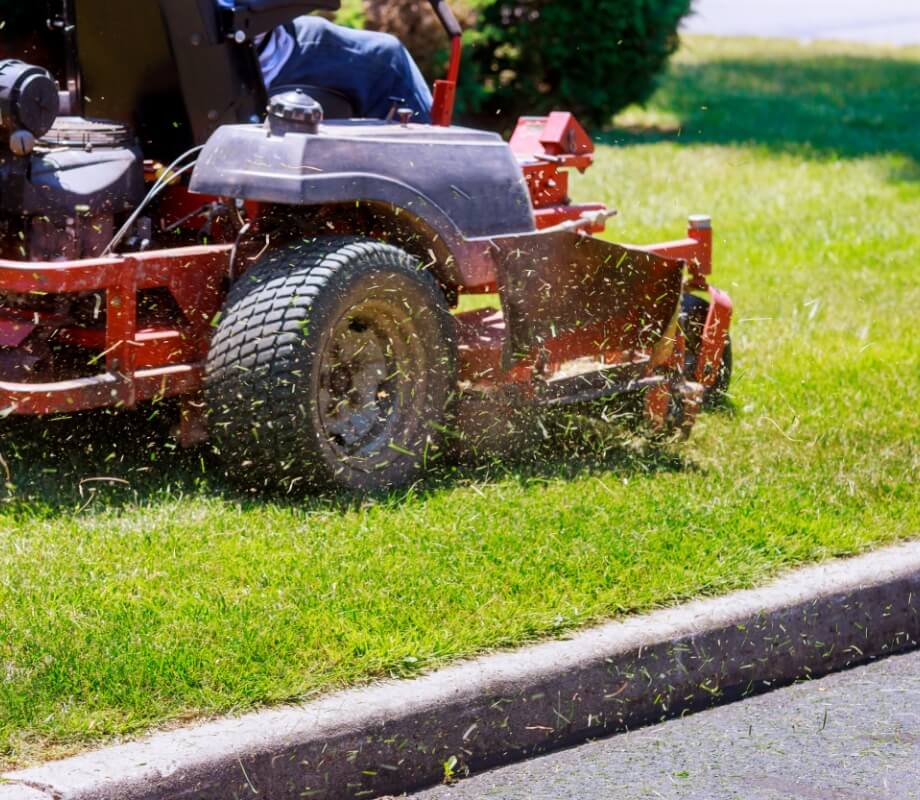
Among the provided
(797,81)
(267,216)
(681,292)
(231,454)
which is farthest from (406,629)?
(797,81)

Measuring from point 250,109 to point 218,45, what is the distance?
0.27m

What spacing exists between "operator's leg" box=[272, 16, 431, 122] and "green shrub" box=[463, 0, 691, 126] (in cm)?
652

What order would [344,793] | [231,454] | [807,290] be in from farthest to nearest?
[807,290] < [231,454] < [344,793]

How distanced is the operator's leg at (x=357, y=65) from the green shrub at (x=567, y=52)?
21.4 ft

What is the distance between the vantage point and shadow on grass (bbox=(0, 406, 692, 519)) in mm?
4578

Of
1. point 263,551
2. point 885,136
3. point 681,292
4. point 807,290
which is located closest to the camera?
point 263,551

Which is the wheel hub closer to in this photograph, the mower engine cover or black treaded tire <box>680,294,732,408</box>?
the mower engine cover

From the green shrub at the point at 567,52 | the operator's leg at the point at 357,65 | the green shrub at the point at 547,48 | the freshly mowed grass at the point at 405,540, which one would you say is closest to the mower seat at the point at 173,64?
the operator's leg at the point at 357,65

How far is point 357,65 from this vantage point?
5480mm

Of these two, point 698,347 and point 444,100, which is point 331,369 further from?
point 698,347

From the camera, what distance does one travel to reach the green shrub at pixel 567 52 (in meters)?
12.3

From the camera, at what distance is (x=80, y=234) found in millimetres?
4578

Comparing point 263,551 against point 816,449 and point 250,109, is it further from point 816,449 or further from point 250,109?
point 816,449

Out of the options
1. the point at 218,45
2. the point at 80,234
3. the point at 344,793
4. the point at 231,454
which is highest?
the point at 218,45
